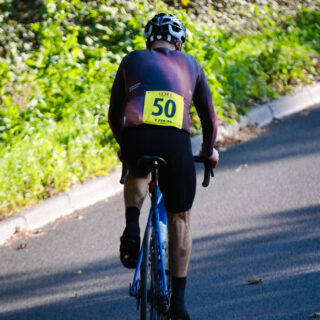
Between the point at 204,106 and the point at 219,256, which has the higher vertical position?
the point at 204,106

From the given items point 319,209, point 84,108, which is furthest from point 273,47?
point 319,209

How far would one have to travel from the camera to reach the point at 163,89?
382cm

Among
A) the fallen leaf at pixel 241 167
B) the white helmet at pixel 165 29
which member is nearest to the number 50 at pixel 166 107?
the white helmet at pixel 165 29

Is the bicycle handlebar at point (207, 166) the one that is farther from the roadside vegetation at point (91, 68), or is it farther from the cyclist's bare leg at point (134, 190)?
the roadside vegetation at point (91, 68)

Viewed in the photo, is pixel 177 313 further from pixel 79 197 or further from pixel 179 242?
pixel 79 197

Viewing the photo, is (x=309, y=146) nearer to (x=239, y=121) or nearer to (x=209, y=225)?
(x=239, y=121)

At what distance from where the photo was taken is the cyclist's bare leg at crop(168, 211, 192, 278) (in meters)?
3.96

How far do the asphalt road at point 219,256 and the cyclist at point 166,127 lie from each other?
908 mm

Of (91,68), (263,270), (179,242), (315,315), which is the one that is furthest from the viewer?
(91,68)

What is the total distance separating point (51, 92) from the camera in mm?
9086

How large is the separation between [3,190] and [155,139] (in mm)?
3699

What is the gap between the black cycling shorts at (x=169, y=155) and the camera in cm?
377

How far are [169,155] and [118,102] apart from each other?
0.57 meters

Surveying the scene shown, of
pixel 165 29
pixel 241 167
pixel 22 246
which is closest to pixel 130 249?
pixel 165 29
